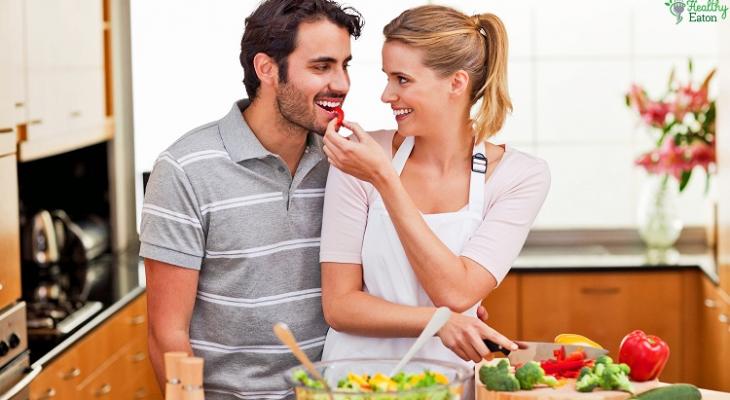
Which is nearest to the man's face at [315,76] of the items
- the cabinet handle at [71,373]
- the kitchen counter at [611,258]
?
the cabinet handle at [71,373]

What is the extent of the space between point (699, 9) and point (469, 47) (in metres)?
2.09

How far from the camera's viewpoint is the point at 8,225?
3082 millimetres

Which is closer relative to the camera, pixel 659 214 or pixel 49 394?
pixel 49 394

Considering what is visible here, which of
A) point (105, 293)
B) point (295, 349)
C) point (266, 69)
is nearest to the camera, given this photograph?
point (295, 349)

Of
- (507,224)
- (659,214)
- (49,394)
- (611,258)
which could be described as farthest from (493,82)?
(659,214)

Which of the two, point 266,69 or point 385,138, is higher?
point 266,69

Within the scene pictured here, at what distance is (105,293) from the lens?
156 inches

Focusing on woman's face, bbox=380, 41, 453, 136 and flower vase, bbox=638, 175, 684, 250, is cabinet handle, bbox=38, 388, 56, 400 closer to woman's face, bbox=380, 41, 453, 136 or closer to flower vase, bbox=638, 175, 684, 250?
woman's face, bbox=380, 41, 453, 136

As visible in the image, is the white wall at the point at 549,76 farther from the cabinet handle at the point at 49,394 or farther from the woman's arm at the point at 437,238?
the woman's arm at the point at 437,238

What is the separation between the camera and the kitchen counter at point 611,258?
4.46m

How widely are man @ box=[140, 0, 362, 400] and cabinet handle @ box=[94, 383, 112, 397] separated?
4.75 ft

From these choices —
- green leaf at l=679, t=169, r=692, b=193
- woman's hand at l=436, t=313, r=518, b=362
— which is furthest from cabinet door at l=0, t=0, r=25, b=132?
green leaf at l=679, t=169, r=692, b=193

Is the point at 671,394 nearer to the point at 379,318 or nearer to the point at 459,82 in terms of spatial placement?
the point at 379,318

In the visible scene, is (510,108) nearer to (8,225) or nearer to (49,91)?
(8,225)
